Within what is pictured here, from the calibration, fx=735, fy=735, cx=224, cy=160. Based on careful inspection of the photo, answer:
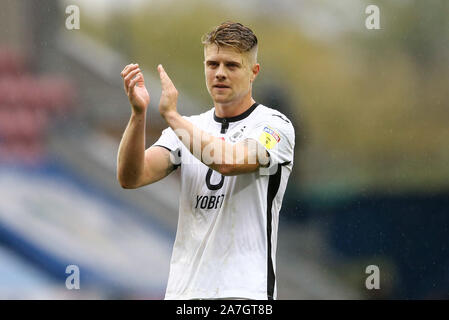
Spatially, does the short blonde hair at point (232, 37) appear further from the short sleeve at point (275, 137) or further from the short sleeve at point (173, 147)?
the short sleeve at point (173, 147)

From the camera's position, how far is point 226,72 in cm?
296

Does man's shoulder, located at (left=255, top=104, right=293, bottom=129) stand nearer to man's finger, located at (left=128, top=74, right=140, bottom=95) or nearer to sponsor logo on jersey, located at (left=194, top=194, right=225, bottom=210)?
sponsor logo on jersey, located at (left=194, top=194, right=225, bottom=210)

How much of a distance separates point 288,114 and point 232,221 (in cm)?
289

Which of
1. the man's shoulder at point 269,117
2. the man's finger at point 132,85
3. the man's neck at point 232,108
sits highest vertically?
the man's finger at point 132,85

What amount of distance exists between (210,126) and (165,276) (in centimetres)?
281

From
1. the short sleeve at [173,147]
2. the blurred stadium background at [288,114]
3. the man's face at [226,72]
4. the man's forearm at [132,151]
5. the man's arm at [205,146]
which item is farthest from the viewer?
the blurred stadium background at [288,114]

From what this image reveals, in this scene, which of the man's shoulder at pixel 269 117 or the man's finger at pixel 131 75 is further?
the man's shoulder at pixel 269 117

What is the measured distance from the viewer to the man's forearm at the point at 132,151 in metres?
2.86

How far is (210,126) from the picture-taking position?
3100 millimetres

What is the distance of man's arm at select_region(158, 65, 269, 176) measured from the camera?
2.74 meters

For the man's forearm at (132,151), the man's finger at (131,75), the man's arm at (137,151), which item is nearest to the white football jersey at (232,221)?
the man's arm at (137,151)

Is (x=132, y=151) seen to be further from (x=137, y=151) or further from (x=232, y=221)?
(x=232, y=221)

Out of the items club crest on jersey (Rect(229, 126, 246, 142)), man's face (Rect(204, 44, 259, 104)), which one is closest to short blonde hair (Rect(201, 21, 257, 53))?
man's face (Rect(204, 44, 259, 104))

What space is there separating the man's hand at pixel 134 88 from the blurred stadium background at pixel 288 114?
2.91 meters
